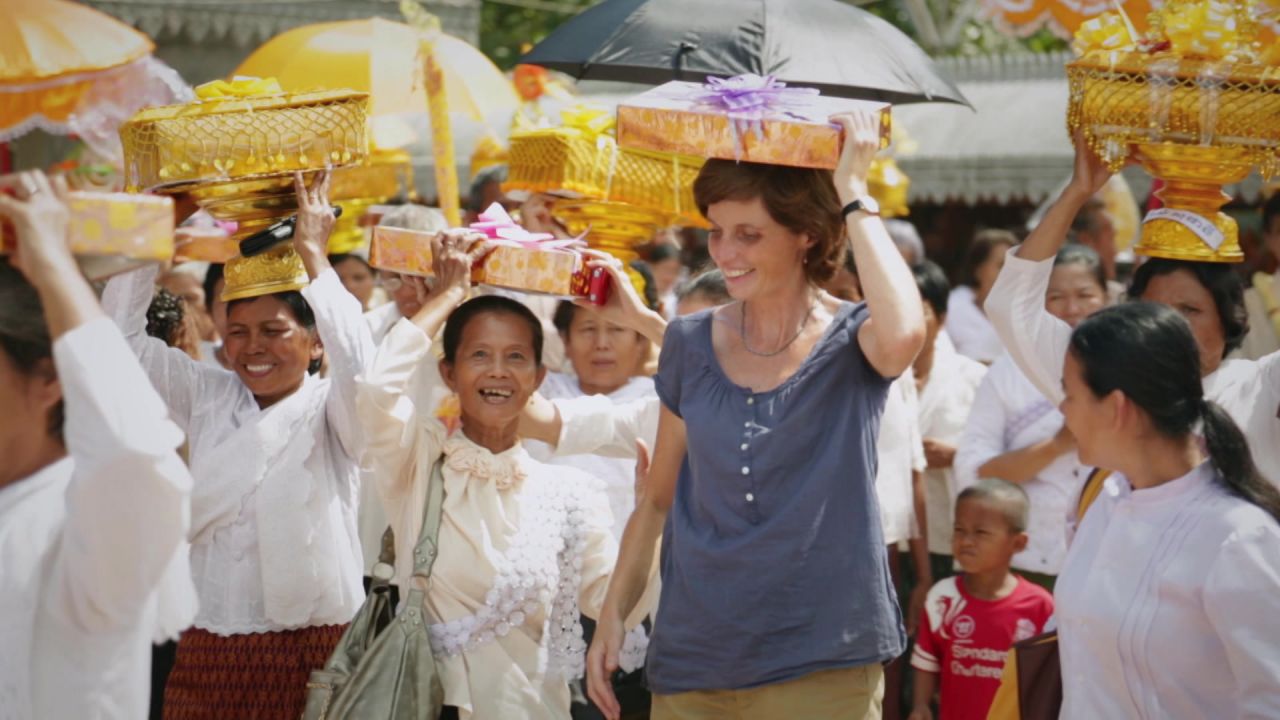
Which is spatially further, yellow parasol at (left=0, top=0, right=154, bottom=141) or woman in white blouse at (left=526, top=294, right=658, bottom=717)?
yellow parasol at (left=0, top=0, right=154, bottom=141)

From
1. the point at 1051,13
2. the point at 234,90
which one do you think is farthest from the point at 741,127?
the point at 1051,13

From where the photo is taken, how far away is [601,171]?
5.36 m

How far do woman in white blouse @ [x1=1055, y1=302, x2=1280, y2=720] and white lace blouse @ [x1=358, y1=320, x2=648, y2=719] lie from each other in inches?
51.6

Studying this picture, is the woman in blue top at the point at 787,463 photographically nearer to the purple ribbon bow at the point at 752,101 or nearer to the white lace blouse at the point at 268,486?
the purple ribbon bow at the point at 752,101

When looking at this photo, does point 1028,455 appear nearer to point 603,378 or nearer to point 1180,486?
point 603,378

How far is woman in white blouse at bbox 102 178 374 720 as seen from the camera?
14.3ft

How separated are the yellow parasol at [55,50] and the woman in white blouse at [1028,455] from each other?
3761 millimetres

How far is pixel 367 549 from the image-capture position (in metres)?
6.18

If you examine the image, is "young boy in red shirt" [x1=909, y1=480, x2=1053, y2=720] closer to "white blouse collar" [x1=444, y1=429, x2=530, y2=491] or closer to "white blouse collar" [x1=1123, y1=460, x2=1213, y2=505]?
"white blouse collar" [x1=444, y1=429, x2=530, y2=491]

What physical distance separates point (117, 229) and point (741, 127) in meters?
1.55

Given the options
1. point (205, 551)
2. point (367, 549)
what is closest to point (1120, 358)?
point (205, 551)

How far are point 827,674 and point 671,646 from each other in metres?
0.40

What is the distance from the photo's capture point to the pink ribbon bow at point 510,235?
4.27 metres

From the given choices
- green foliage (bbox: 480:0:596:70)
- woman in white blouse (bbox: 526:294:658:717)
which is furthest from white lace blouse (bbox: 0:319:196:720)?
green foliage (bbox: 480:0:596:70)
